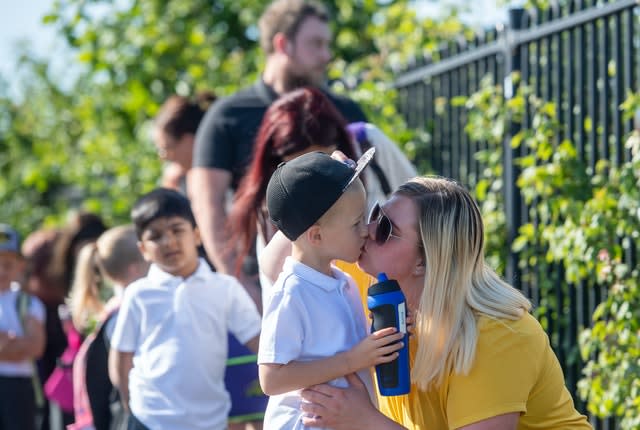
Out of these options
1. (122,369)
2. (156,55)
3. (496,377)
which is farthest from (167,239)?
(156,55)

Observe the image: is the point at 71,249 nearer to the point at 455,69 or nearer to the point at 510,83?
the point at 455,69

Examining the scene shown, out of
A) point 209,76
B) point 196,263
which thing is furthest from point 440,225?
point 209,76

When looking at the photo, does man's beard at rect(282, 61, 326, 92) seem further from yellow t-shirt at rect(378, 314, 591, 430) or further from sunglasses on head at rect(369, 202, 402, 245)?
yellow t-shirt at rect(378, 314, 591, 430)

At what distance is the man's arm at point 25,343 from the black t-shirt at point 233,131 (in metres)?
2.40

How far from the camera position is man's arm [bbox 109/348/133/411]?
396cm

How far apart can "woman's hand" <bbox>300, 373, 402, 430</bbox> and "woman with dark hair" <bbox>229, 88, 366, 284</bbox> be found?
0.88m

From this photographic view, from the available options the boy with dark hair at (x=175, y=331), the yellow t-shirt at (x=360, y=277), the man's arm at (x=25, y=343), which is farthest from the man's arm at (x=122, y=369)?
the man's arm at (x=25, y=343)

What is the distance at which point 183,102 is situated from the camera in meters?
5.99

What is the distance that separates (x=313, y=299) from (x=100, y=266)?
2579mm

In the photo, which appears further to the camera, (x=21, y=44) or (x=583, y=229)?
(x=21, y=44)

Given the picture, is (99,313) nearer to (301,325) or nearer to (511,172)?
(511,172)

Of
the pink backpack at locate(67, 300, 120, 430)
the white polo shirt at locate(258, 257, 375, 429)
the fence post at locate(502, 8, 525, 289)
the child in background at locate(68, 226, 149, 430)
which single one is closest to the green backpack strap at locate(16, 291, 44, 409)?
the child in background at locate(68, 226, 149, 430)

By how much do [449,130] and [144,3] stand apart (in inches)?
146

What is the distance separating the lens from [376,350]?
2.71 metres
